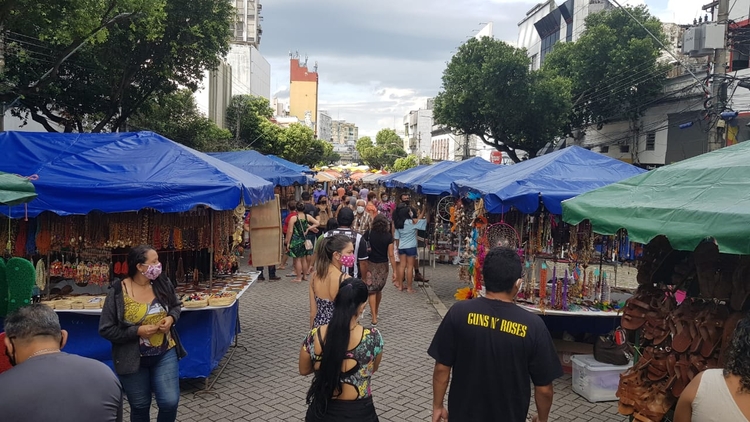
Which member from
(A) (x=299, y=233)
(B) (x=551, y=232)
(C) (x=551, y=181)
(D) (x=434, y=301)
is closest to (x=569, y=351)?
(B) (x=551, y=232)

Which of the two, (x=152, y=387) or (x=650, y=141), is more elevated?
(x=650, y=141)

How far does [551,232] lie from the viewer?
785 centimetres

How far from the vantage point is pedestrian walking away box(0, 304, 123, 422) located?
7.83 feet

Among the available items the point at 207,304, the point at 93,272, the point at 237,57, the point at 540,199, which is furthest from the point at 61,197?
the point at 237,57

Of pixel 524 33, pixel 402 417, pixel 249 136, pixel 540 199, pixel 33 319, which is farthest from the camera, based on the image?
pixel 524 33

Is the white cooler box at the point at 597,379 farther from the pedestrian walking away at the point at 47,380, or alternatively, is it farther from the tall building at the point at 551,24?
the tall building at the point at 551,24

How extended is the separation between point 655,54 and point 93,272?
24758mm

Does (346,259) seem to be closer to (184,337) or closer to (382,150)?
(184,337)

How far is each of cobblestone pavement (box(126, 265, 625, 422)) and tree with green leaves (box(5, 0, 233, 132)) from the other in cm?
949

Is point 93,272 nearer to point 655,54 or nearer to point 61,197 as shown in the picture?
point 61,197

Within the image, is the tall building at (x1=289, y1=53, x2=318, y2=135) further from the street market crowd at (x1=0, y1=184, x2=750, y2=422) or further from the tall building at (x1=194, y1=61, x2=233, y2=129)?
the street market crowd at (x1=0, y1=184, x2=750, y2=422)

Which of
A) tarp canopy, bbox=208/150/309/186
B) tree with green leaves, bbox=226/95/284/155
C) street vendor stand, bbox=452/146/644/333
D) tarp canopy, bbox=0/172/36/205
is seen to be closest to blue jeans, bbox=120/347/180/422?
tarp canopy, bbox=0/172/36/205

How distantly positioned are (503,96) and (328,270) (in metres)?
24.0

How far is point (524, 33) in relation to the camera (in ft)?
148
